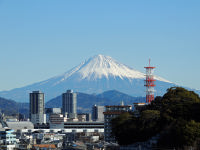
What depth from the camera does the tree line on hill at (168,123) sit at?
62.6m

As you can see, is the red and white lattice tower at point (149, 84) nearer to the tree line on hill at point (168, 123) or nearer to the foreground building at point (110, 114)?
the foreground building at point (110, 114)

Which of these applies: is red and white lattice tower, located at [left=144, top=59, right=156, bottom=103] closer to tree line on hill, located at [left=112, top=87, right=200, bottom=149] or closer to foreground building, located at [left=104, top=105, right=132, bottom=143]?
foreground building, located at [left=104, top=105, right=132, bottom=143]

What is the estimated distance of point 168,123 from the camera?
220 ft

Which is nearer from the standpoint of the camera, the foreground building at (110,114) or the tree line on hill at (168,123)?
the tree line on hill at (168,123)

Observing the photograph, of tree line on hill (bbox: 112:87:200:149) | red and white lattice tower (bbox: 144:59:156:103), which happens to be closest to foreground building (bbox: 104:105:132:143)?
red and white lattice tower (bbox: 144:59:156:103)

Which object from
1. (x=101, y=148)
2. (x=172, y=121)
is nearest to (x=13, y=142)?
(x=101, y=148)

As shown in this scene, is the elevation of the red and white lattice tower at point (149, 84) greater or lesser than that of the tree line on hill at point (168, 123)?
greater

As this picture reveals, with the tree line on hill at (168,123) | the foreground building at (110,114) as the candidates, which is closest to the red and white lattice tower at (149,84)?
the foreground building at (110,114)

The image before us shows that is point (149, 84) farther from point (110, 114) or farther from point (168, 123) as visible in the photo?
point (168, 123)

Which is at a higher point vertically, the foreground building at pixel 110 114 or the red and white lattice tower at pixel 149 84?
the red and white lattice tower at pixel 149 84

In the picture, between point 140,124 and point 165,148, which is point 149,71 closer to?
point 140,124

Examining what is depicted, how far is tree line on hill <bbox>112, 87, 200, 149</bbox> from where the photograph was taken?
62562 millimetres

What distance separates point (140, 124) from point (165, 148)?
7498mm

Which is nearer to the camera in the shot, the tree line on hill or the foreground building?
the tree line on hill
